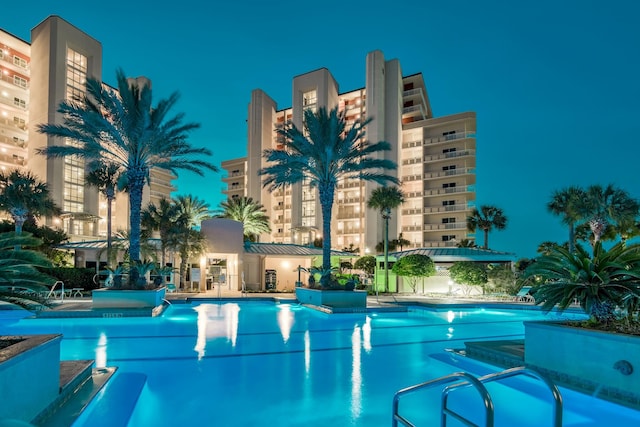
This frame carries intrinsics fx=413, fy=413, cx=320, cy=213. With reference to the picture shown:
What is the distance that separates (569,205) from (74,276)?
3233 centimetres

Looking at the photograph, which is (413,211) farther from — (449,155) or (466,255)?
(466,255)

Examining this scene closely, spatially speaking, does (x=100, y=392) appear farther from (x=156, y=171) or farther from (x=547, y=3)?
(x=547, y=3)

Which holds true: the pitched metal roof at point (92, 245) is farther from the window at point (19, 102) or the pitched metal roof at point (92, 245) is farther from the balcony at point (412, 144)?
the balcony at point (412, 144)

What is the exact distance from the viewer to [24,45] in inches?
1829

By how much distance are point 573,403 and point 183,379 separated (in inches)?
233

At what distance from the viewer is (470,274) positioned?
80.7ft

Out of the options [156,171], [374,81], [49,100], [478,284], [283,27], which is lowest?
[478,284]

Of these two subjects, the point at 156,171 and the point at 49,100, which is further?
the point at 156,171

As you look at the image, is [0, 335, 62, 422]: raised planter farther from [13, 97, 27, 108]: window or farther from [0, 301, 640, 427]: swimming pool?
[13, 97, 27, 108]: window

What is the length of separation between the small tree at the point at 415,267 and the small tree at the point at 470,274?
265 cm

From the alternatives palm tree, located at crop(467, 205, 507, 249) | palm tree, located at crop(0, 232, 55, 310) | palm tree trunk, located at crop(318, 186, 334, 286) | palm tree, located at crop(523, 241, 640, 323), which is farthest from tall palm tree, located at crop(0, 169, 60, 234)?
palm tree, located at crop(467, 205, 507, 249)

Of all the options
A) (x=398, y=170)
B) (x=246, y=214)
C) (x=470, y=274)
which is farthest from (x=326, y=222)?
(x=398, y=170)

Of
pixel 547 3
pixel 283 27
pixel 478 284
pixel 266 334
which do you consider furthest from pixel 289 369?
pixel 283 27

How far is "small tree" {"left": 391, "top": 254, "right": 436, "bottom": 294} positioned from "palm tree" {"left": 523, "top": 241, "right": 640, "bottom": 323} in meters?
20.9
